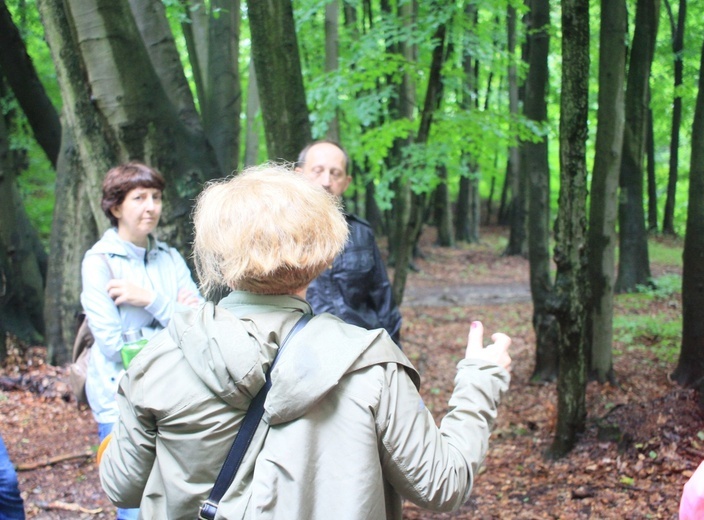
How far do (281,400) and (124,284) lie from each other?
5.71 feet

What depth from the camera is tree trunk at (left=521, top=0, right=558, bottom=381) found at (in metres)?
7.95

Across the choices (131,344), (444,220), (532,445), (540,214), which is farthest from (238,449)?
(444,220)

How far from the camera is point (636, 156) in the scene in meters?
12.5

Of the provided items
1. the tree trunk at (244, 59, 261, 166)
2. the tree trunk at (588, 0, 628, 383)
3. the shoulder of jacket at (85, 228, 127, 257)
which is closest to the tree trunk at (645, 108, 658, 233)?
the tree trunk at (244, 59, 261, 166)

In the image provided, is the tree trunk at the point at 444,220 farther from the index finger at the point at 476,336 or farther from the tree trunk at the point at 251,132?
the index finger at the point at 476,336

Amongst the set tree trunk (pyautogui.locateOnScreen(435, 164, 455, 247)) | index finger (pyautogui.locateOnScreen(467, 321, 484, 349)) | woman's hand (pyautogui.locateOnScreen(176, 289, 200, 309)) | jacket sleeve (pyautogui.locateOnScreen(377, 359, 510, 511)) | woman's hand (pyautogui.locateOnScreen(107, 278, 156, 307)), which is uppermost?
index finger (pyautogui.locateOnScreen(467, 321, 484, 349))

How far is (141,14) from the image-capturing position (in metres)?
6.11

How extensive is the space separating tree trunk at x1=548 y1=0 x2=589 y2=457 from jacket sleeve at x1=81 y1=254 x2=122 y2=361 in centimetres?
334

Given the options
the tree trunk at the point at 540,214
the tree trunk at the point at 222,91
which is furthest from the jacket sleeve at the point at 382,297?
the tree trunk at the point at 540,214

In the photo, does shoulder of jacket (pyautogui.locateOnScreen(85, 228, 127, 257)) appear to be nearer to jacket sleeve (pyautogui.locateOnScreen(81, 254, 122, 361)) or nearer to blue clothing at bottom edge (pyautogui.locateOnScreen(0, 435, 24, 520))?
jacket sleeve (pyautogui.locateOnScreen(81, 254, 122, 361))

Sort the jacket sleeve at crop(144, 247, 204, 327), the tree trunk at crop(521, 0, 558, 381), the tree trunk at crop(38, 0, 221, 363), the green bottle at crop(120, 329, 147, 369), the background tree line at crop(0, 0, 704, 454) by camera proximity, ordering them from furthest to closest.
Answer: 1. the tree trunk at crop(521, 0, 558, 381)
2. the background tree line at crop(0, 0, 704, 454)
3. the tree trunk at crop(38, 0, 221, 363)
4. the jacket sleeve at crop(144, 247, 204, 327)
5. the green bottle at crop(120, 329, 147, 369)

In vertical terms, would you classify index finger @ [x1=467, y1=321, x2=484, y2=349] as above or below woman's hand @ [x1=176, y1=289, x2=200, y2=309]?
above

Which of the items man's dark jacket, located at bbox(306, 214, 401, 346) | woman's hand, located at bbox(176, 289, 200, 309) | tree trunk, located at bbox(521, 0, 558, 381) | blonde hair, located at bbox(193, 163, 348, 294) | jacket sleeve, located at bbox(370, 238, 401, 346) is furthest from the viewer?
tree trunk, located at bbox(521, 0, 558, 381)

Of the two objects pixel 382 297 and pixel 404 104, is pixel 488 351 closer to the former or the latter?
pixel 382 297
